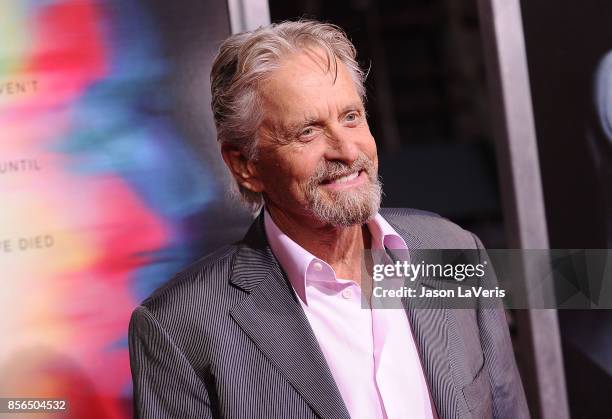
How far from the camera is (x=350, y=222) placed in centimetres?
146

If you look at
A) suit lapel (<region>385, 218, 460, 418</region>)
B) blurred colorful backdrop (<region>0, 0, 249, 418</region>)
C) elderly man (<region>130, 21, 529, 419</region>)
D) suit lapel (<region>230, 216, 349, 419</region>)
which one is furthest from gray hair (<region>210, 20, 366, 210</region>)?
suit lapel (<region>385, 218, 460, 418</region>)

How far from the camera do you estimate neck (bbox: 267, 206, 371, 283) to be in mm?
1539

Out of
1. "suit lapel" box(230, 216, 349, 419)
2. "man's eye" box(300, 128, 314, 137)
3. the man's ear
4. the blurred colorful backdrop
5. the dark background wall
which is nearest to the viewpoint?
"suit lapel" box(230, 216, 349, 419)

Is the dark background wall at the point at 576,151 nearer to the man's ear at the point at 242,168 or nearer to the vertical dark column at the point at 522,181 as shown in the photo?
the vertical dark column at the point at 522,181

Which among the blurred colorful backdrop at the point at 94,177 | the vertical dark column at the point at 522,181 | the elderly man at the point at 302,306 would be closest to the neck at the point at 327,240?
the elderly man at the point at 302,306

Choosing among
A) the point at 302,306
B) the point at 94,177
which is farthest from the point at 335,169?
the point at 94,177

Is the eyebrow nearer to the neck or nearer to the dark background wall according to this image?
the neck

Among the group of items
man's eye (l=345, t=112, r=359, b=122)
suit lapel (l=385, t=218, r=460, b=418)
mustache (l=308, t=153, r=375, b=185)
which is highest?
man's eye (l=345, t=112, r=359, b=122)

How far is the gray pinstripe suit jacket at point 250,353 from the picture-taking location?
4.53ft

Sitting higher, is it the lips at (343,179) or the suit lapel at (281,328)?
the lips at (343,179)

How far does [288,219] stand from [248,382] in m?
0.35

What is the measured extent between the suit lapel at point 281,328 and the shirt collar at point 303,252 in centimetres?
2

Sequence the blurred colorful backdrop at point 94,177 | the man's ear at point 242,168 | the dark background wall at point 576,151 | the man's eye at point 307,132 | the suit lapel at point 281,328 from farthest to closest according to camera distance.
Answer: the dark background wall at point 576,151 < the blurred colorful backdrop at point 94,177 < the man's ear at point 242,168 < the man's eye at point 307,132 < the suit lapel at point 281,328

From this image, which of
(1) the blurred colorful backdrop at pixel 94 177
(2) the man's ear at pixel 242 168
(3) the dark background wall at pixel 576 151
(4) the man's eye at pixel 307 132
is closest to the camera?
(4) the man's eye at pixel 307 132
